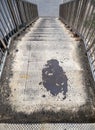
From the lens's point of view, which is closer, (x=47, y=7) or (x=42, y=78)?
(x=42, y=78)

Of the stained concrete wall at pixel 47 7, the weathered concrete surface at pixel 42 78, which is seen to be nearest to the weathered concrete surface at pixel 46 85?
the weathered concrete surface at pixel 42 78

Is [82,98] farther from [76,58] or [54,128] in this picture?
[76,58]

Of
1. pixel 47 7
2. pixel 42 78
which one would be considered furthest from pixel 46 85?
pixel 47 7

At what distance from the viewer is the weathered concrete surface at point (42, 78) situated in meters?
2.06

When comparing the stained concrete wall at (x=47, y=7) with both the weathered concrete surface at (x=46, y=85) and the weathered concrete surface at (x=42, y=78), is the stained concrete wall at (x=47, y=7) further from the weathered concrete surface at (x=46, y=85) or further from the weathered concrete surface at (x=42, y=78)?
the weathered concrete surface at (x=46, y=85)

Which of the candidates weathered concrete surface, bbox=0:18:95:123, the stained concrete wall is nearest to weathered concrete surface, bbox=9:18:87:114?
weathered concrete surface, bbox=0:18:95:123

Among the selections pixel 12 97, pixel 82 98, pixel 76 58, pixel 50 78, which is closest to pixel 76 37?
pixel 76 58

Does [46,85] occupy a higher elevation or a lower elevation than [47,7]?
higher

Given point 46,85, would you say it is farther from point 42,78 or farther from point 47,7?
point 47,7

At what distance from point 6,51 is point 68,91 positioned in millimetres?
1160

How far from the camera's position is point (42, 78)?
2.37 metres

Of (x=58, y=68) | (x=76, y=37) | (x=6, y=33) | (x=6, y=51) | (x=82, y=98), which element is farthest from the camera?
(x=76, y=37)

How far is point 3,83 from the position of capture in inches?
90.0

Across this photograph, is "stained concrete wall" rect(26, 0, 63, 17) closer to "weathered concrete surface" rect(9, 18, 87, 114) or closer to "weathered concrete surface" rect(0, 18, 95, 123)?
"weathered concrete surface" rect(9, 18, 87, 114)
